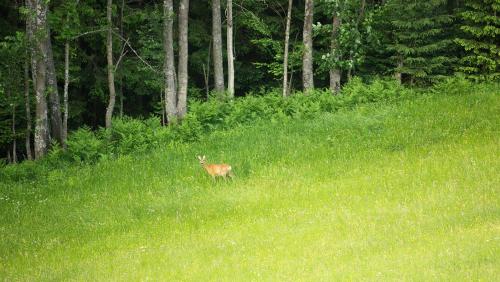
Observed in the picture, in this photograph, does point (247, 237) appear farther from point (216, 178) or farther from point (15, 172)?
point (15, 172)

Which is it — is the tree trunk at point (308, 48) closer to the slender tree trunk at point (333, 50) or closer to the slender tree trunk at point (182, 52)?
the slender tree trunk at point (333, 50)

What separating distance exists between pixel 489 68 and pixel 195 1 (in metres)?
20.1

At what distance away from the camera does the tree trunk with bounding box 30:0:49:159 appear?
22.4 m

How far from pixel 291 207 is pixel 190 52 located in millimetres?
29955

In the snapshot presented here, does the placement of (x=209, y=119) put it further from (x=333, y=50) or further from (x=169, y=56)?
(x=333, y=50)

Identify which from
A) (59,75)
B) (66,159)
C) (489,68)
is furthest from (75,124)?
(489,68)

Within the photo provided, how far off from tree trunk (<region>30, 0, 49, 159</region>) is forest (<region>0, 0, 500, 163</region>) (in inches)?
1.5

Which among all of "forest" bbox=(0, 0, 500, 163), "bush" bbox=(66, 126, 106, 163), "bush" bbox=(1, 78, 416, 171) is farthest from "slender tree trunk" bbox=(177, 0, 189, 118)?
"bush" bbox=(66, 126, 106, 163)

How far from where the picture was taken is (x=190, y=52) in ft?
139

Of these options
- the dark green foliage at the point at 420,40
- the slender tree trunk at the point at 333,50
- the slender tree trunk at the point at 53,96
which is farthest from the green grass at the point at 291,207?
the dark green foliage at the point at 420,40

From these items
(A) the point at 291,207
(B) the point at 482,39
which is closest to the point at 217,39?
(B) the point at 482,39

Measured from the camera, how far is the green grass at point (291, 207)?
1074 centimetres

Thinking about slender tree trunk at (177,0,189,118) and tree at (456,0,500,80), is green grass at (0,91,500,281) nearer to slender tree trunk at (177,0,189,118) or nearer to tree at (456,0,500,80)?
slender tree trunk at (177,0,189,118)

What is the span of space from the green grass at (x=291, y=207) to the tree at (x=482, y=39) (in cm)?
865
